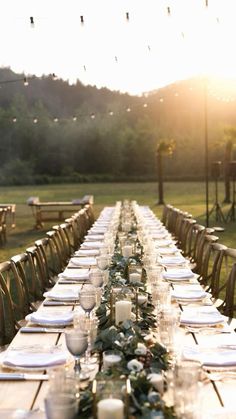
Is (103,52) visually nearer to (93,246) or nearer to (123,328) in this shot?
(93,246)

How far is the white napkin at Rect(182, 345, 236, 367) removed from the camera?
8.03 ft

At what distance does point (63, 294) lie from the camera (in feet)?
12.5

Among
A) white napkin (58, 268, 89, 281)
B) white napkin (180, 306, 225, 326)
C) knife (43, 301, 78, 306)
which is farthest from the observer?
white napkin (58, 268, 89, 281)

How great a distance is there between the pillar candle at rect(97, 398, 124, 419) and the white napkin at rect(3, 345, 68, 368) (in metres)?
0.99

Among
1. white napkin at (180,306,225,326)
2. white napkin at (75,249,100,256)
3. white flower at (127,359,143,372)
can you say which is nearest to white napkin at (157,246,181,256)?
white napkin at (75,249,100,256)

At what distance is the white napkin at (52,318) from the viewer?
10.3ft

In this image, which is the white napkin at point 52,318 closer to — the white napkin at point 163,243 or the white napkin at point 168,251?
the white napkin at point 168,251

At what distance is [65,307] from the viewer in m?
3.55

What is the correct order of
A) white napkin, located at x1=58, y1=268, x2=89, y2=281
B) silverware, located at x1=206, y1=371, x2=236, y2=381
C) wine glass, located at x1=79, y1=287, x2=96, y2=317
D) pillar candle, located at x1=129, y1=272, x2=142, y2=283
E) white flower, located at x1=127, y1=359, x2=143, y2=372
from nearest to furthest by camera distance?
white flower, located at x1=127, y1=359, x2=143, y2=372 → silverware, located at x1=206, y1=371, x2=236, y2=381 → wine glass, located at x1=79, y1=287, x2=96, y2=317 → pillar candle, located at x1=129, y1=272, x2=142, y2=283 → white napkin, located at x1=58, y1=268, x2=89, y2=281

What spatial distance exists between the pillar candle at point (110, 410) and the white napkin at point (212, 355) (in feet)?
3.29

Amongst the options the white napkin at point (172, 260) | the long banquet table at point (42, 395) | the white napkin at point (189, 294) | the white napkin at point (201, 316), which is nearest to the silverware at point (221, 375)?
the long banquet table at point (42, 395)

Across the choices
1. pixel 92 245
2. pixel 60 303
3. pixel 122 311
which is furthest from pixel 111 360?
pixel 92 245

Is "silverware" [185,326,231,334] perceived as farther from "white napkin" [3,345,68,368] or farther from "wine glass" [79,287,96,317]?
"white napkin" [3,345,68,368]

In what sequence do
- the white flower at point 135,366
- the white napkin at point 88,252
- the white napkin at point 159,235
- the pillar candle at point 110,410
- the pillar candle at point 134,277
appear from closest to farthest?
the pillar candle at point 110,410 < the white flower at point 135,366 < the pillar candle at point 134,277 < the white napkin at point 88,252 < the white napkin at point 159,235
